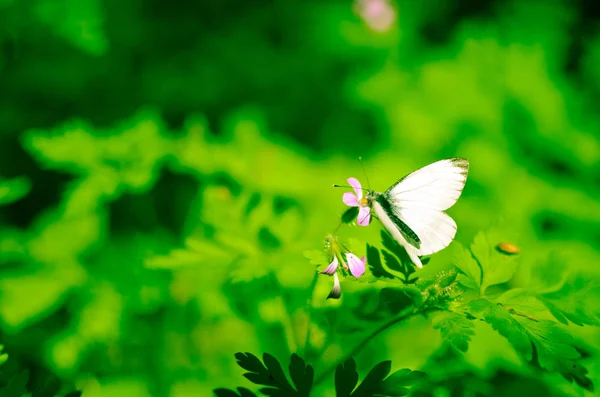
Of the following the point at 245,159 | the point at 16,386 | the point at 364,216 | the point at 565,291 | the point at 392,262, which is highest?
the point at 364,216

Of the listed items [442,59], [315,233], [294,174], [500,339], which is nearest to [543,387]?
[500,339]

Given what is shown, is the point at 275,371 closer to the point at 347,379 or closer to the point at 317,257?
the point at 347,379

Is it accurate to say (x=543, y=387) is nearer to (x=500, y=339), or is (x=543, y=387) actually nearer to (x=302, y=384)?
(x=500, y=339)

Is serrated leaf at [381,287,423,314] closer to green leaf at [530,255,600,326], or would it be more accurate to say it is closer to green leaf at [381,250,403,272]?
green leaf at [381,250,403,272]

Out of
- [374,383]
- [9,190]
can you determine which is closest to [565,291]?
[374,383]

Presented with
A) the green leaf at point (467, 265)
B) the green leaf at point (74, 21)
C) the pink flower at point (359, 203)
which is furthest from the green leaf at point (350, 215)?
the green leaf at point (74, 21)

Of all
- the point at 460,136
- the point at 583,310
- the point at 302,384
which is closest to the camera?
the point at 302,384
